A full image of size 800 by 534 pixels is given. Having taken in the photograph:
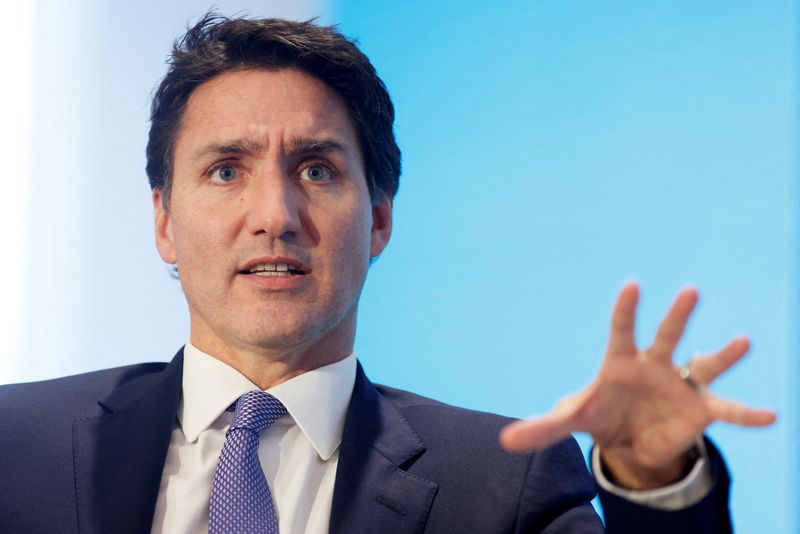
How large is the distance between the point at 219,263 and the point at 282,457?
13.9 inches

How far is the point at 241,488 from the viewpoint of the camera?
163 centimetres

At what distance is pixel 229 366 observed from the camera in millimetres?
1811

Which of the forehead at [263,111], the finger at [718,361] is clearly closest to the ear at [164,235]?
the forehead at [263,111]

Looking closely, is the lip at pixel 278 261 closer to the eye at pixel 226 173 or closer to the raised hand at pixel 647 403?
the eye at pixel 226 173

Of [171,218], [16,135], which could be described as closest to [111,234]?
[16,135]

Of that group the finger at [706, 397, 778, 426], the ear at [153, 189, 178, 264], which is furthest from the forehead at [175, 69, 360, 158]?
the finger at [706, 397, 778, 426]

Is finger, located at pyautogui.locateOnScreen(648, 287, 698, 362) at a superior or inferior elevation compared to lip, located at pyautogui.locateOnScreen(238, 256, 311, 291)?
inferior

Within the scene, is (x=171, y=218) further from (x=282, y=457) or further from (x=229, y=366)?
(x=282, y=457)

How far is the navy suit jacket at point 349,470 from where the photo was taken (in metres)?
1.62

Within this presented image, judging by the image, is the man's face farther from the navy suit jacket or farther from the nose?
the navy suit jacket

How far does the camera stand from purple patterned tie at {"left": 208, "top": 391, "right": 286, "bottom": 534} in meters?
1.60

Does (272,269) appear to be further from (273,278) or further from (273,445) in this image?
(273,445)

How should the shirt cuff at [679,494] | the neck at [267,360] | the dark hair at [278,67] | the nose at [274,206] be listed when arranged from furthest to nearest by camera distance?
the dark hair at [278,67], the neck at [267,360], the nose at [274,206], the shirt cuff at [679,494]

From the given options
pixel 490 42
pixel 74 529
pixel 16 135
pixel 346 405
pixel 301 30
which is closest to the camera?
pixel 74 529
